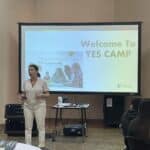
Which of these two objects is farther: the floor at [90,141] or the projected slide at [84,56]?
the projected slide at [84,56]

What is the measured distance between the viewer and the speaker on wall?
9.94 meters

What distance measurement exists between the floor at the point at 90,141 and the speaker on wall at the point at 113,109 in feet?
0.89

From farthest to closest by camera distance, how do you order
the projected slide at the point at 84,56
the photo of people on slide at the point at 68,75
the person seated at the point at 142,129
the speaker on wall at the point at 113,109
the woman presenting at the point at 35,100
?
the speaker on wall at the point at 113,109 < the photo of people on slide at the point at 68,75 < the projected slide at the point at 84,56 < the woman presenting at the point at 35,100 < the person seated at the point at 142,129

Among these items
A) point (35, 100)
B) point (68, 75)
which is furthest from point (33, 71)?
point (68, 75)

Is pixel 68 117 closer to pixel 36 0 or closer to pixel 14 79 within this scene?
pixel 14 79

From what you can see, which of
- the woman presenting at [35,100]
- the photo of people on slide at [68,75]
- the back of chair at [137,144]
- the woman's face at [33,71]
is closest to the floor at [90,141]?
the woman presenting at [35,100]

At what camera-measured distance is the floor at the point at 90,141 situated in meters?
7.71

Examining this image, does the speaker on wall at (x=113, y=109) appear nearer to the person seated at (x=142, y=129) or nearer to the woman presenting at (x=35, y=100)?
the woman presenting at (x=35, y=100)

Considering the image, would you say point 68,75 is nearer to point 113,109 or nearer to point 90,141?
point 113,109

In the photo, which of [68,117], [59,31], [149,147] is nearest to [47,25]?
[59,31]

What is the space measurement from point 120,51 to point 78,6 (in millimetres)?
1875

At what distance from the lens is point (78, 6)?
10719 mm

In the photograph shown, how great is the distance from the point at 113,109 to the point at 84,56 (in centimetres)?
140

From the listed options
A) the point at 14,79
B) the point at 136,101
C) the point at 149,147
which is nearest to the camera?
the point at 149,147
